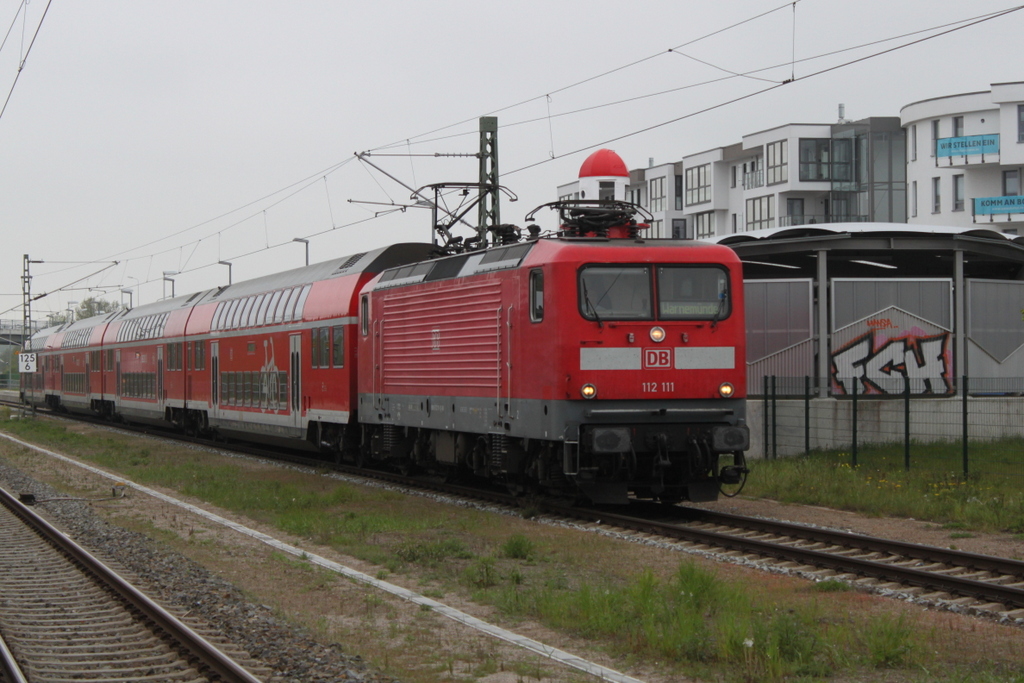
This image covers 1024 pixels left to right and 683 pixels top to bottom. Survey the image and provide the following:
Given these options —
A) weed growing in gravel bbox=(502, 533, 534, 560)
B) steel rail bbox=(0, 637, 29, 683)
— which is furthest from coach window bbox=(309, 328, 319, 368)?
steel rail bbox=(0, 637, 29, 683)

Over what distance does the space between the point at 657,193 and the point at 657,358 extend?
6071 centimetres

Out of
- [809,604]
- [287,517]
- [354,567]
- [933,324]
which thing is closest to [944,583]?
[809,604]

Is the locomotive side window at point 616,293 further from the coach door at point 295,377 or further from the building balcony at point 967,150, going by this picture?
the building balcony at point 967,150

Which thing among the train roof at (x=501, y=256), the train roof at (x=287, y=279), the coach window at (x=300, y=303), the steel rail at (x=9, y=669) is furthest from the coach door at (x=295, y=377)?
the steel rail at (x=9, y=669)

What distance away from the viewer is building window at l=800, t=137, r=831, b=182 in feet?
190

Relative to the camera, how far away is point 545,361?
14219mm

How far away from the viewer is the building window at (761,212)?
6003 centimetres

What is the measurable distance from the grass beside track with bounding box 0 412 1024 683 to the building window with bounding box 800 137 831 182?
4469cm

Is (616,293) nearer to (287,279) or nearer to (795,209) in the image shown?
(287,279)

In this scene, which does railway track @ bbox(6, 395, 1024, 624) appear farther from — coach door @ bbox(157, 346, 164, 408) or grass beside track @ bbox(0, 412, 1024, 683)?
coach door @ bbox(157, 346, 164, 408)

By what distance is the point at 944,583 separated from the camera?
9.78 meters

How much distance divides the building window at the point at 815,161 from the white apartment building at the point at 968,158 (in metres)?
4.00

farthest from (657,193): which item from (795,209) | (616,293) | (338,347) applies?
(616,293)

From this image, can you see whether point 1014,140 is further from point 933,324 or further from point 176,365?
point 176,365
